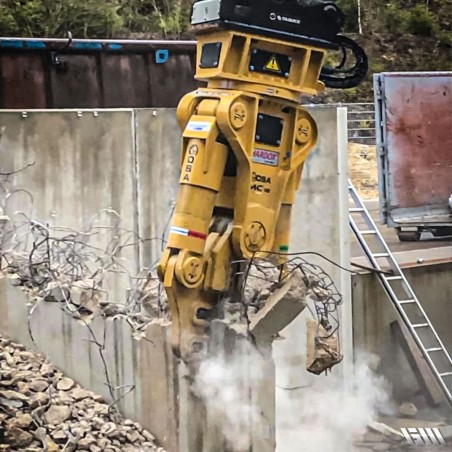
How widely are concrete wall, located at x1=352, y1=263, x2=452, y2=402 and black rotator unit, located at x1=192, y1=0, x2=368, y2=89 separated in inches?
119

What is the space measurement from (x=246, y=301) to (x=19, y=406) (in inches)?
53.8

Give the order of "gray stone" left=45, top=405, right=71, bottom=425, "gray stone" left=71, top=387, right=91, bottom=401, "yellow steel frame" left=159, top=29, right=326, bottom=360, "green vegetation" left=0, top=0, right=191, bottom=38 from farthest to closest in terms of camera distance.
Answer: "green vegetation" left=0, top=0, right=191, bottom=38 → "gray stone" left=71, top=387, right=91, bottom=401 → "gray stone" left=45, top=405, right=71, bottom=425 → "yellow steel frame" left=159, top=29, right=326, bottom=360

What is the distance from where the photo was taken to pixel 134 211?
657 centimetres

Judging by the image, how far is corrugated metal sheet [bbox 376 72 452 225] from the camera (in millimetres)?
8883

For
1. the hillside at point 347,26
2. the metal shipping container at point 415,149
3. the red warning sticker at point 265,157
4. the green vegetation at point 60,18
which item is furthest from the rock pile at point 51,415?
the hillside at point 347,26

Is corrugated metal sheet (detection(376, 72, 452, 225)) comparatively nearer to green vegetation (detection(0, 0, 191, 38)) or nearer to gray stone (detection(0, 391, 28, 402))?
gray stone (detection(0, 391, 28, 402))

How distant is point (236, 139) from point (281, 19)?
697mm

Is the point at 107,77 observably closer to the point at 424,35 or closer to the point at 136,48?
the point at 136,48

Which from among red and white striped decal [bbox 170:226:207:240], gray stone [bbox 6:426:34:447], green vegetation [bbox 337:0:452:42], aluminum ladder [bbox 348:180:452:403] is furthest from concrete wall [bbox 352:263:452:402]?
green vegetation [bbox 337:0:452:42]

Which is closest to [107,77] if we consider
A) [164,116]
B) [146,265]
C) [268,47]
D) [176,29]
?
[164,116]

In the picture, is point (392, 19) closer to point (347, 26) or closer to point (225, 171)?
point (347, 26)

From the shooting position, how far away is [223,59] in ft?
15.9

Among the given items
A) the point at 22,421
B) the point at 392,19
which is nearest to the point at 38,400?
the point at 22,421

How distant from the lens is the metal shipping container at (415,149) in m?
8.88
